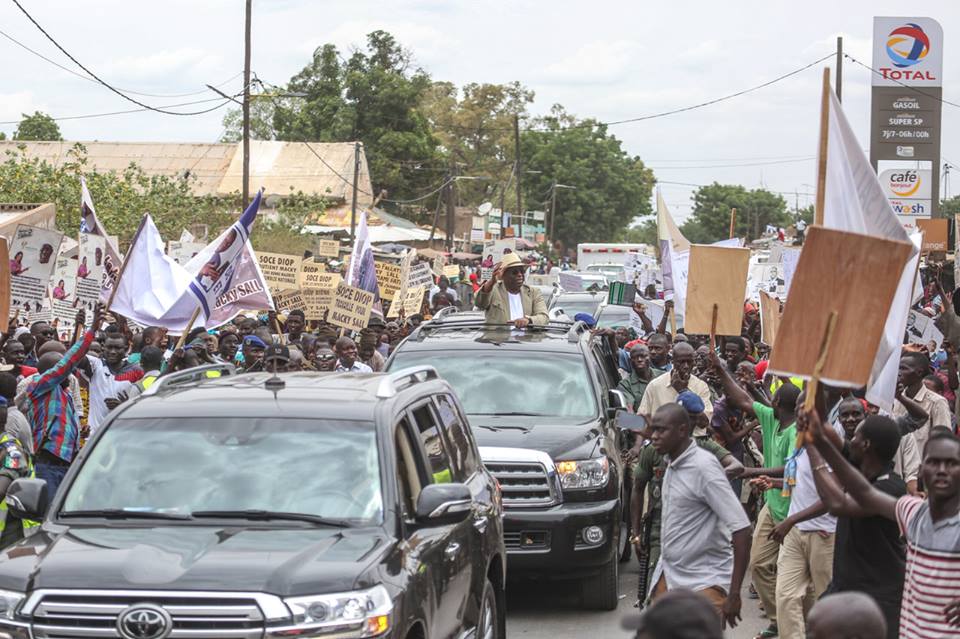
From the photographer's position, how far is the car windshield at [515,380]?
10.9 metres

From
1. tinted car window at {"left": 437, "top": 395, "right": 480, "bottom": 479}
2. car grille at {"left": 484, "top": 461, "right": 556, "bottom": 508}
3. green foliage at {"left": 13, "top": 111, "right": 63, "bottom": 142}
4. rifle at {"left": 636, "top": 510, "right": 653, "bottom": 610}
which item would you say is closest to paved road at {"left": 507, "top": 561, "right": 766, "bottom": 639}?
rifle at {"left": 636, "top": 510, "right": 653, "bottom": 610}

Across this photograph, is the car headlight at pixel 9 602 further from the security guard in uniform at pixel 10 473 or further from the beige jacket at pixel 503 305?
the beige jacket at pixel 503 305

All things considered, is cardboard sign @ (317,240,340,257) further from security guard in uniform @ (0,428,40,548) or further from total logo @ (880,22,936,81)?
total logo @ (880,22,936,81)

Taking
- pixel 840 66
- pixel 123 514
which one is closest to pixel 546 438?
pixel 123 514

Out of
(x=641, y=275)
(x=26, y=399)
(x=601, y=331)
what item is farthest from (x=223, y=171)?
(x=26, y=399)

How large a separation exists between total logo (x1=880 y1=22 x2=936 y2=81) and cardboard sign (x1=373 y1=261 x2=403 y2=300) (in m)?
30.8

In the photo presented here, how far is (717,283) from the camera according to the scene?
1072 cm

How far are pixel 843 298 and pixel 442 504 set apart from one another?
2.04 meters

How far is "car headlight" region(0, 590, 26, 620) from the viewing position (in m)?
5.32

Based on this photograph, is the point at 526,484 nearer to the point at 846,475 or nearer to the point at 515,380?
the point at 515,380

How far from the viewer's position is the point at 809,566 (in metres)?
8.07

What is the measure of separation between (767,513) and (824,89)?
4437 mm

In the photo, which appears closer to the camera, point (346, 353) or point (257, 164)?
point (346, 353)

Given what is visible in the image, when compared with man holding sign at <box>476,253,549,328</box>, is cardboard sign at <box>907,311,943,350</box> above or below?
below
